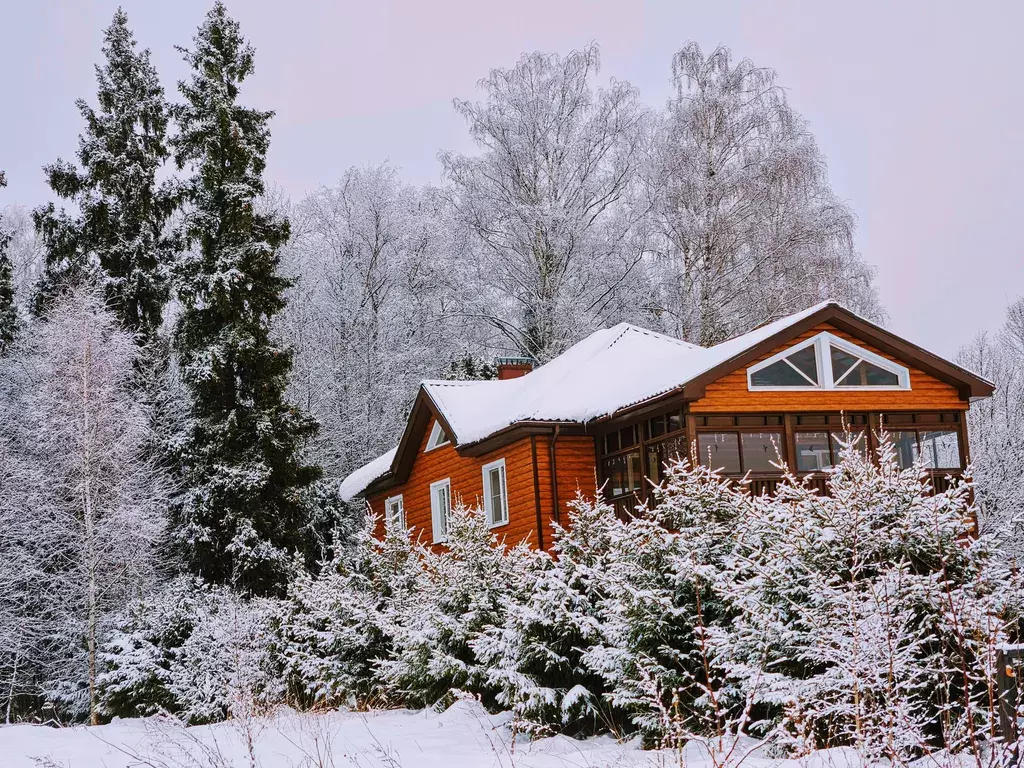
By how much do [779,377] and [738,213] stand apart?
12.0 metres

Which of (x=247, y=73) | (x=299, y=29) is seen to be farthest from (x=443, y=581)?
(x=299, y=29)

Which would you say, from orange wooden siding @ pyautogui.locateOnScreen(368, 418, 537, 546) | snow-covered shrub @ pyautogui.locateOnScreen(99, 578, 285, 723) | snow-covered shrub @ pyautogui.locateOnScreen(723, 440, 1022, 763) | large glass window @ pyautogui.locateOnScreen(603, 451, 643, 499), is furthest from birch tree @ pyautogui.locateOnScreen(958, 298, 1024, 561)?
snow-covered shrub @ pyautogui.locateOnScreen(723, 440, 1022, 763)

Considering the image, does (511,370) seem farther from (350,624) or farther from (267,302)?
(350,624)

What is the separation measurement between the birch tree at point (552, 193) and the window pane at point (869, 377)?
11.6 metres

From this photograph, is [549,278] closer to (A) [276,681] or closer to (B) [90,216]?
(B) [90,216]

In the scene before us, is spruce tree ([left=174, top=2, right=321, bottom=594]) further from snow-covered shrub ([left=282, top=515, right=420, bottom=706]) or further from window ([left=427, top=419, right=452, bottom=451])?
snow-covered shrub ([left=282, top=515, right=420, bottom=706])

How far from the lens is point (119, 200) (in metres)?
26.6

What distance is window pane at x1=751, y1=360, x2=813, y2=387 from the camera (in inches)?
704

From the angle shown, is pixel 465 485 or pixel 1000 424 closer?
pixel 465 485

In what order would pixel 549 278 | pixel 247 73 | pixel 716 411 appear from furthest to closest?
pixel 549 278 < pixel 247 73 < pixel 716 411

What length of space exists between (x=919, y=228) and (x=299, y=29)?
71.3ft

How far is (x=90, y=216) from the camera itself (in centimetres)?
2630

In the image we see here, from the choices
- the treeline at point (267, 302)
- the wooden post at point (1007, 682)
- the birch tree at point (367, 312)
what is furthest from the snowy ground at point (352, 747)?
the birch tree at point (367, 312)

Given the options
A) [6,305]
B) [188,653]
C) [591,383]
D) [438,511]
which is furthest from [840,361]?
[6,305]
